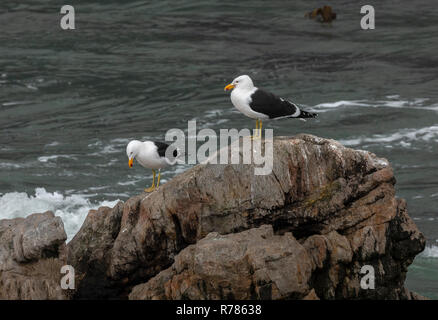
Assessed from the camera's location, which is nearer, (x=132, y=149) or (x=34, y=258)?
(x=34, y=258)

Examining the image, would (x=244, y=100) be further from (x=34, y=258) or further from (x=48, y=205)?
(x=48, y=205)

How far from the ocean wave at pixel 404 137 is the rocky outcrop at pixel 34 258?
11.4 meters

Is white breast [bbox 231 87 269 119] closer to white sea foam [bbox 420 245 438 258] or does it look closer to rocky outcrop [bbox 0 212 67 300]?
rocky outcrop [bbox 0 212 67 300]

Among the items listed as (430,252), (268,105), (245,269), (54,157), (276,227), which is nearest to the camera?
(245,269)

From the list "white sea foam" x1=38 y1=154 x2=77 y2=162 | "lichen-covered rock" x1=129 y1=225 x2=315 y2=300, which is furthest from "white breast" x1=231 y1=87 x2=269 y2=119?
"white sea foam" x1=38 y1=154 x2=77 y2=162

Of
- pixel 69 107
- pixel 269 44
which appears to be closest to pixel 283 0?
pixel 269 44

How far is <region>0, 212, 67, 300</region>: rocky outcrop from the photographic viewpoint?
10680 millimetres

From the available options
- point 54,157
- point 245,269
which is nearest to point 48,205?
point 54,157

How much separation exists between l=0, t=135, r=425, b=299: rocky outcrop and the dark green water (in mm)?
3467

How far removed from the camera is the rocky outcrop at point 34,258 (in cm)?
1068

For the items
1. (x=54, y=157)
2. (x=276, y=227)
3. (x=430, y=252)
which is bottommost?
Result: (x=430, y=252)

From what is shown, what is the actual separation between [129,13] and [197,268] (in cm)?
2637

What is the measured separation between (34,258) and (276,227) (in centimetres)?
333

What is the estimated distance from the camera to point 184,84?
88.6 feet
